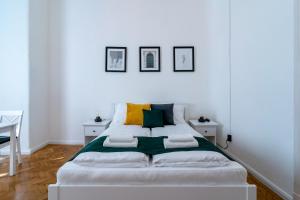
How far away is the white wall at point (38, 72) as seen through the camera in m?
3.52

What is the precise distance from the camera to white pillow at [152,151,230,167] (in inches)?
62.2

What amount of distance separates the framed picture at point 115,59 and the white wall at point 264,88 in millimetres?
1902

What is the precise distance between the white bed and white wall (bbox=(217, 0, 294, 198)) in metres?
0.86

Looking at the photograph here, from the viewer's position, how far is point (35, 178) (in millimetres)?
2508

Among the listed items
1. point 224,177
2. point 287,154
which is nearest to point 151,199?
point 224,177

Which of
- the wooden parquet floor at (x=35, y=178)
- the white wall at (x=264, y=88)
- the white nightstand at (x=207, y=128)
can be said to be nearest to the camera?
the white wall at (x=264, y=88)

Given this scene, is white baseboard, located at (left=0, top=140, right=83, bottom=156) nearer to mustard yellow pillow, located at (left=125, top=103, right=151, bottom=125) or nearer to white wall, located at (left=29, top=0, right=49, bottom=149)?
white wall, located at (left=29, top=0, right=49, bottom=149)

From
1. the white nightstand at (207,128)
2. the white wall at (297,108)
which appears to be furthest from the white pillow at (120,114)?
the white wall at (297,108)

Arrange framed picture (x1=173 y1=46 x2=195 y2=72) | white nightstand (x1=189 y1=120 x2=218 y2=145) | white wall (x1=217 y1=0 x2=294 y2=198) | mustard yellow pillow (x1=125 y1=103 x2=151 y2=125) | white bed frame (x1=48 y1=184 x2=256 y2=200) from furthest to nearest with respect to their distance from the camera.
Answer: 1. framed picture (x1=173 y1=46 x2=195 y2=72)
2. white nightstand (x1=189 y1=120 x2=218 y2=145)
3. mustard yellow pillow (x1=125 y1=103 x2=151 y2=125)
4. white wall (x1=217 y1=0 x2=294 y2=198)
5. white bed frame (x1=48 y1=184 x2=256 y2=200)

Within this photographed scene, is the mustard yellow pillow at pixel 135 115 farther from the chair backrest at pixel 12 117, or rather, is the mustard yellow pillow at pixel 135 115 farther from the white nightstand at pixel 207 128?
the chair backrest at pixel 12 117

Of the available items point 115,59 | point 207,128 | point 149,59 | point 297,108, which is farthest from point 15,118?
point 297,108

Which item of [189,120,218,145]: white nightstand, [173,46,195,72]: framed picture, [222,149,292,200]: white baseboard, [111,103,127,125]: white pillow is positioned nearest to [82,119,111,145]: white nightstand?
→ [111,103,127,125]: white pillow

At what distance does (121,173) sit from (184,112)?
99.1 inches

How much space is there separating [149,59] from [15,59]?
7.38ft
